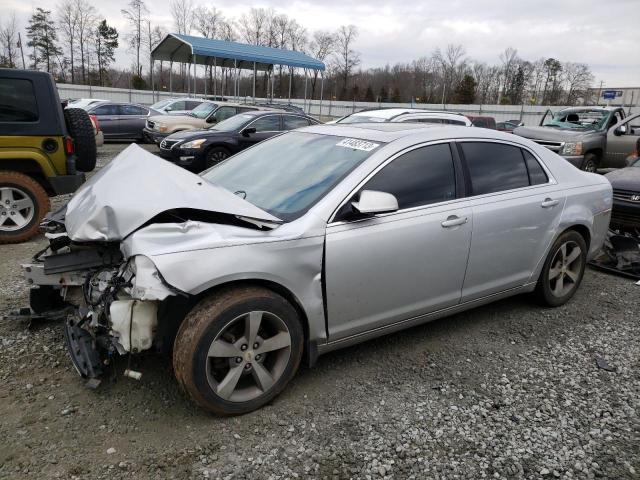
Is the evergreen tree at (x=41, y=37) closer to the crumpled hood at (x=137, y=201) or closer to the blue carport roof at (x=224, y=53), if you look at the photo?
the blue carport roof at (x=224, y=53)

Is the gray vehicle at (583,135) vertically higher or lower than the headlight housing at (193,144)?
higher

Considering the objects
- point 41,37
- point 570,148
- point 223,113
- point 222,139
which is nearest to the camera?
point 222,139

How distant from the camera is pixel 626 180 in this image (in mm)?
6324

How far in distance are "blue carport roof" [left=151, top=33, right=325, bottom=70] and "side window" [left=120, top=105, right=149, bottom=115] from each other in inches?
358

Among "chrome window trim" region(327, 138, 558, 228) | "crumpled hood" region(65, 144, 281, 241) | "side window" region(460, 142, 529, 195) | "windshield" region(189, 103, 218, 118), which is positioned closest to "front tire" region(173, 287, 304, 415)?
"crumpled hood" region(65, 144, 281, 241)

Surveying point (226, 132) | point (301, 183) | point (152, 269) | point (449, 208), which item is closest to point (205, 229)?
point (152, 269)

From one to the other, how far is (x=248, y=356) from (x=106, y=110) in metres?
16.8

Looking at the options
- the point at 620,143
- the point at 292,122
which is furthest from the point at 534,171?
the point at 620,143

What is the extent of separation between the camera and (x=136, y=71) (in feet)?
179

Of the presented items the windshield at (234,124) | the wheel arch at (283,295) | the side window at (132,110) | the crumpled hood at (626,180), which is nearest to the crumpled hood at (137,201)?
the wheel arch at (283,295)

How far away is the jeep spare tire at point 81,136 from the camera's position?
606cm

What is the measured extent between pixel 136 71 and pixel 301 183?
2290 inches

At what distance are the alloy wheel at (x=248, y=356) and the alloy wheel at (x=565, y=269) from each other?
2.68 meters

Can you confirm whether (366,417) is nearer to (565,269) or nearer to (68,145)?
(565,269)
